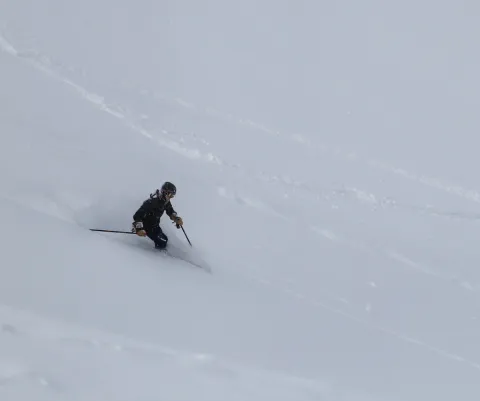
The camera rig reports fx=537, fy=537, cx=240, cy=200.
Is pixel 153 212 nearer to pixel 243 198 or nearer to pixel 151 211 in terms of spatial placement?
pixel 151 211

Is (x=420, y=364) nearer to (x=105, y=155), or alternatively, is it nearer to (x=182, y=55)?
(x=105, y=155)

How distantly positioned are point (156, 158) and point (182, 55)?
5856 mm

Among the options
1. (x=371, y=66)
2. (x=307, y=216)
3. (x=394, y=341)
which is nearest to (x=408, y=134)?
(x=371, y=66)

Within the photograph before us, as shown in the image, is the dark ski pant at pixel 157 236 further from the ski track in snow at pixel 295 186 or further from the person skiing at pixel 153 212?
the ski track in snow at pixel 295 186

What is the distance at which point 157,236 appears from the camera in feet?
28.7

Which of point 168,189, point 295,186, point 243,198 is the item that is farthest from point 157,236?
point 295,186

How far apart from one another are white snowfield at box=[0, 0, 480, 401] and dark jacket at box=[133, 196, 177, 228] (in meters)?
0.58

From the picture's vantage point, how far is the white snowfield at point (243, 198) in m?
6.64

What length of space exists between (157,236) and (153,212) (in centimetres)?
52

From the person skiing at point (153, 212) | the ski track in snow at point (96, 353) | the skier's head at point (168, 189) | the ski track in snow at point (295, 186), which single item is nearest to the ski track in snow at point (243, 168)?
the ski track in snow at point (295, 186)

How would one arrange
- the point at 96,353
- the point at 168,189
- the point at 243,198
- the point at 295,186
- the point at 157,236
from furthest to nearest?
1. the point at 295,186
2. the point at 243,198
3. the point at 157,236
4. the point at 168,189
5. the point at 96,353

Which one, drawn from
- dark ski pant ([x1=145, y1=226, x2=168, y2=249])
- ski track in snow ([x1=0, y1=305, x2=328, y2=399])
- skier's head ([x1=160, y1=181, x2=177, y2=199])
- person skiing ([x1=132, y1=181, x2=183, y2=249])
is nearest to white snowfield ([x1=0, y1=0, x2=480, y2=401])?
ski track in snow ([x1=0, y1=305, x2=328, y2=399])

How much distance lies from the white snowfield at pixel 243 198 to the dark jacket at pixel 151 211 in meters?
0.58

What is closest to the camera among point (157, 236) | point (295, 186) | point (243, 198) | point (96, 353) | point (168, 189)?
point (96, 353)
